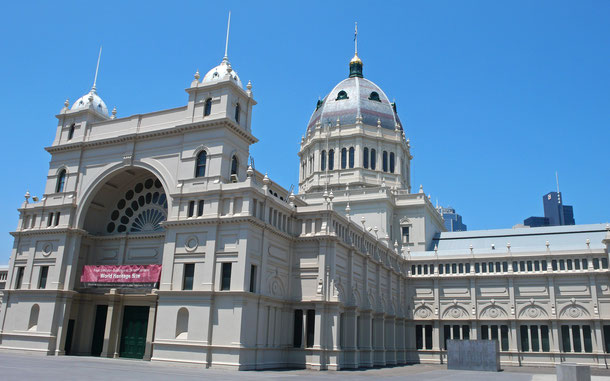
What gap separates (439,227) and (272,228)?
46.4m

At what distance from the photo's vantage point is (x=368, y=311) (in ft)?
168

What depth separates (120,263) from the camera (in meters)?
47.8

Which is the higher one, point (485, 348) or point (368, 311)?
point (368, 311)

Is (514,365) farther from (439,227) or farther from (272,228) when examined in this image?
(272,228)

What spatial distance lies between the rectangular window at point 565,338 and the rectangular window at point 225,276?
4202 centimetres

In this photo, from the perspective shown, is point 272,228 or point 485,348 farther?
point 485,348

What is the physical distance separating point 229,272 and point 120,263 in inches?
565

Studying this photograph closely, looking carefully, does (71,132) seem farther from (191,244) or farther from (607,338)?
(607,338)

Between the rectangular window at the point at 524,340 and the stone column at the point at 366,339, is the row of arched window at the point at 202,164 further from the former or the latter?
the rectangular window at the point at 524,340

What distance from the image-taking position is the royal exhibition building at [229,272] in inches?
1562

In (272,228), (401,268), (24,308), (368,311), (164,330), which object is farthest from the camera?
(401,268)

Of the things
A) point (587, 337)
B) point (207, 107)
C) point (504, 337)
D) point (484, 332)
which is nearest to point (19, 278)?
point (207, 107)

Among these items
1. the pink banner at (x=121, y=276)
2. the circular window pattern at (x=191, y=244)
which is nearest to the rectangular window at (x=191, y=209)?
the circular window pattern at (x=191, y=244)

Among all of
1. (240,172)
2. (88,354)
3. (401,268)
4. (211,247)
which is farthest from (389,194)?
(88,354)
